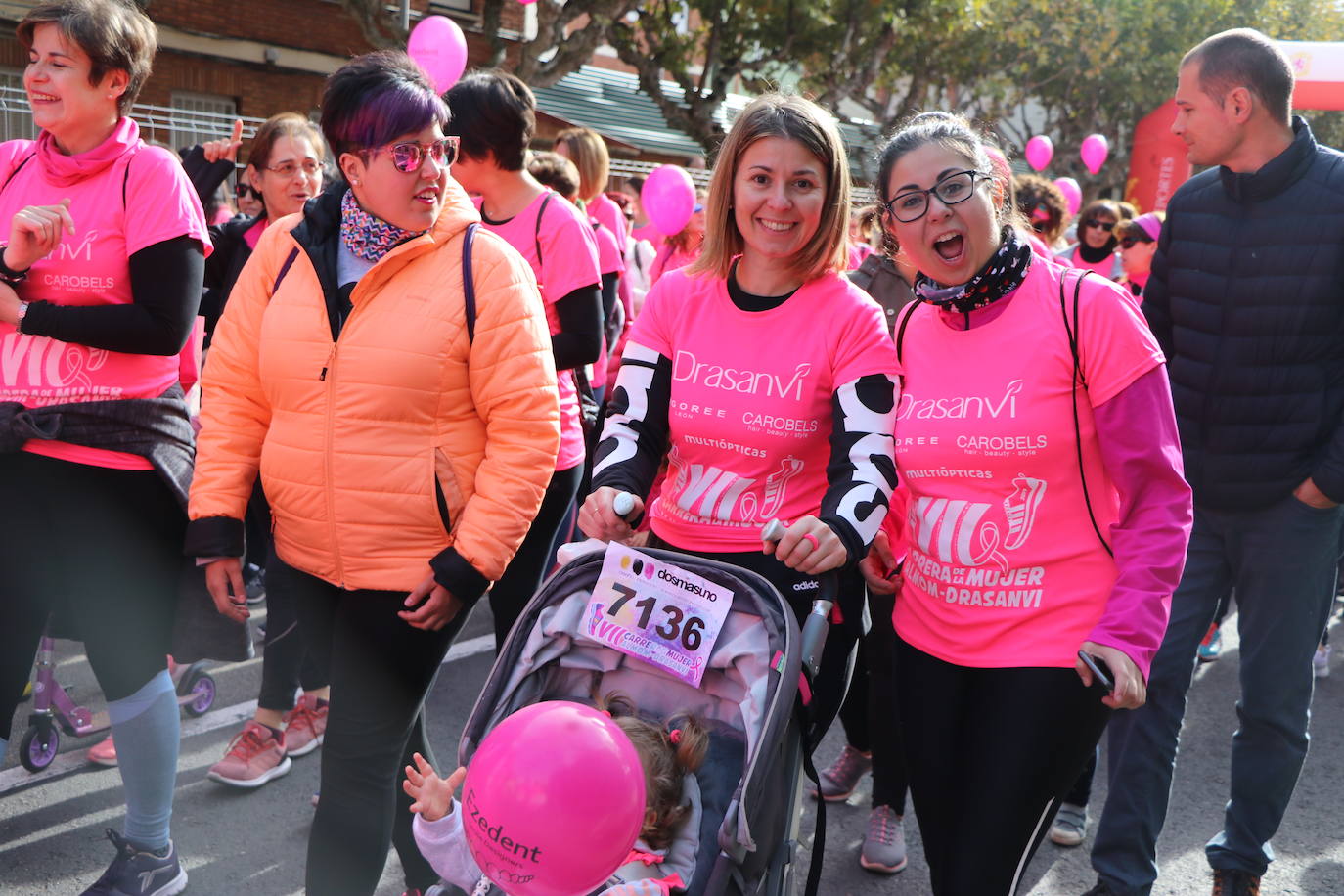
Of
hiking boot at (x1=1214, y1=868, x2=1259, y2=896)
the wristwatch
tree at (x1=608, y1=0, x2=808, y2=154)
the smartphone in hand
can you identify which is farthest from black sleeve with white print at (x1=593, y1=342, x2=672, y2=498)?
tree at (x1=608, y1=0, x2=808, y2=154)

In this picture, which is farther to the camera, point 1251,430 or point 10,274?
point 1251,430

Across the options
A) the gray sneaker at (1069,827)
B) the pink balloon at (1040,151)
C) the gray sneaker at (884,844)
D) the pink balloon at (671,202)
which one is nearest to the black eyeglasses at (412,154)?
the gray sneaker at (884,844)

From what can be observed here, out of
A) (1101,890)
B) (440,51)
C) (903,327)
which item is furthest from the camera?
(440,51)

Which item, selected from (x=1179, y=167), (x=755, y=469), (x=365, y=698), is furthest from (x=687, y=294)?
(x=1179, y=167)

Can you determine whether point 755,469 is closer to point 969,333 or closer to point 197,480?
point 969,333

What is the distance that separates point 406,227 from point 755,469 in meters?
0.96

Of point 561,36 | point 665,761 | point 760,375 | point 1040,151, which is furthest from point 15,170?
point 1040,151

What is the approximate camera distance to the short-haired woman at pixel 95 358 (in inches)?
114

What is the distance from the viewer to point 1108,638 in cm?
226

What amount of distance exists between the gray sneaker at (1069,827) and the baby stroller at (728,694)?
1868 mm

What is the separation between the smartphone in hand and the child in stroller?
767 millimetres

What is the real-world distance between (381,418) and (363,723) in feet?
2.27

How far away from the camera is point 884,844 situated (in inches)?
147

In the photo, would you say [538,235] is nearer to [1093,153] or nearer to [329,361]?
[329,361]
